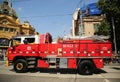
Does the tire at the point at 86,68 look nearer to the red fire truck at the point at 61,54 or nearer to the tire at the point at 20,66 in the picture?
the red fire truck at the point at 61,54

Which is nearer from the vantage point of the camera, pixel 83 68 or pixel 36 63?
pixel 83 68

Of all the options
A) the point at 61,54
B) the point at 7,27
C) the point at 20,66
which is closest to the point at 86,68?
the point at 61,54

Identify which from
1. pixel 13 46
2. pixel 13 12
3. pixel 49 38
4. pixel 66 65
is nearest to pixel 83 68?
pixel 66 65

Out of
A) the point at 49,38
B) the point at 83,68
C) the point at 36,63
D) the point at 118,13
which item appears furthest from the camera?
the point at 118,13

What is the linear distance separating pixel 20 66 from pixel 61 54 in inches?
135

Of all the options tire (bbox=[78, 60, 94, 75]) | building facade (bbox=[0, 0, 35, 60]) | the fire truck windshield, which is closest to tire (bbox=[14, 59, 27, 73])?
the fire truck windshield

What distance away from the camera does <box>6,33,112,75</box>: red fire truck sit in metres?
17.7

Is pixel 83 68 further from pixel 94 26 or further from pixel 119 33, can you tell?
pixel 94 26

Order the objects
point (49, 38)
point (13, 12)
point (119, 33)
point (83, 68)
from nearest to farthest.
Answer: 1. point (83, 68)
2. point (49, 38)
3. point (119, 33)
4. point (13, 12)

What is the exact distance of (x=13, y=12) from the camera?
8444cm

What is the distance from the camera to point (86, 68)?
17609 mm

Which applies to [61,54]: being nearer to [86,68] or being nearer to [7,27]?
[86,68]

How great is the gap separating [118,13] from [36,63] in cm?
2080

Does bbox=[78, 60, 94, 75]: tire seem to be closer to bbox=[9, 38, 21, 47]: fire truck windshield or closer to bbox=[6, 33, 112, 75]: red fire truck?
bbox=[6, 33, 112, 75]: red fire truck
